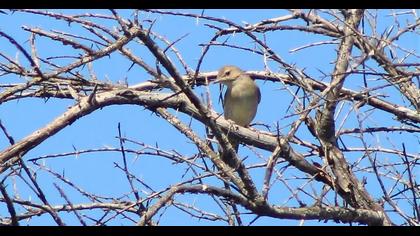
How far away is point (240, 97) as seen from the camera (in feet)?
30.1

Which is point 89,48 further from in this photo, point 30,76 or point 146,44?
point 30,76

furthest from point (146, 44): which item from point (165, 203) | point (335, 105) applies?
point (335, 105)

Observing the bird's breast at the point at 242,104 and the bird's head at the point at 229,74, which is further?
the bird's breast at the point at 242,104

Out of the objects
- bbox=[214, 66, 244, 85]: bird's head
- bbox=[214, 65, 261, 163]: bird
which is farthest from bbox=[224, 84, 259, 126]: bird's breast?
bbox=[214, 66, 244, 85]: bird's head

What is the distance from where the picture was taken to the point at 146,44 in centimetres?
468

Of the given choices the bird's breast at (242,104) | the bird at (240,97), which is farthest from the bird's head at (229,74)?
the bird's breast at (242,104)

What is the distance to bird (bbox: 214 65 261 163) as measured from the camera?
29.9ft

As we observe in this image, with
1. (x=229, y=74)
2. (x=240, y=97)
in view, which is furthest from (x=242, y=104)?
(x=229, y=74)

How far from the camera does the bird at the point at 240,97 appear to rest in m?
9.12

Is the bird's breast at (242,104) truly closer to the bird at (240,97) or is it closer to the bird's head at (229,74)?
the bird at (240,97)

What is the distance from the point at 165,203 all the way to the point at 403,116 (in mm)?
2569

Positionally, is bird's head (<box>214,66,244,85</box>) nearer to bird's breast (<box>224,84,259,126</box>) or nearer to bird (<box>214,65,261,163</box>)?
bird (<box>214,65,261,163</box>)
